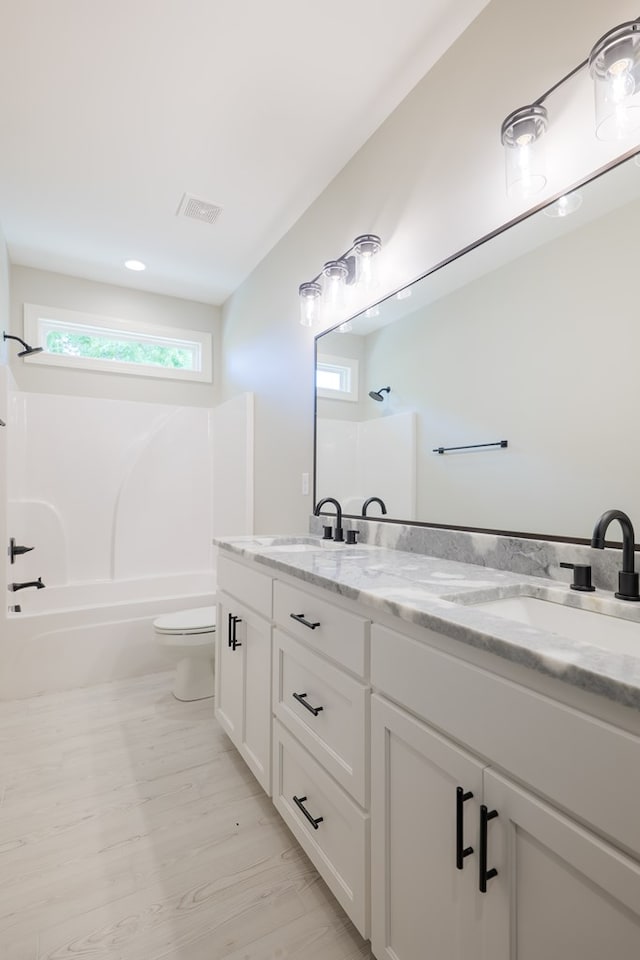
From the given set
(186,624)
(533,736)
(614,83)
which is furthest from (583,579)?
(186,624)

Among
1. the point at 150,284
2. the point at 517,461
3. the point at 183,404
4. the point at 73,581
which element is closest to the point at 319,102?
the point at 517,461

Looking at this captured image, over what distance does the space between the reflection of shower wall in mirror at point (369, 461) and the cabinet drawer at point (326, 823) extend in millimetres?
905

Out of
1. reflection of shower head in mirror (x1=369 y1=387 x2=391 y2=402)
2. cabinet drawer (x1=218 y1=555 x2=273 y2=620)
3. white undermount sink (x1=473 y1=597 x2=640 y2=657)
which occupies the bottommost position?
cabinet drawer (x1=218 y1=555 x2=273 y2=620)

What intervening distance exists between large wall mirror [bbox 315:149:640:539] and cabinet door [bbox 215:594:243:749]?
815 millimetres

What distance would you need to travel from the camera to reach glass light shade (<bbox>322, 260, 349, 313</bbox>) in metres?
2.09

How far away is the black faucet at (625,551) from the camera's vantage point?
38.1 inches

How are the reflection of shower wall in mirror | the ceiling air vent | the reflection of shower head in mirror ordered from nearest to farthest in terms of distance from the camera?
the reflection of shower wall in mirror < the reflection of shower head in mirror < the ceiling air vent

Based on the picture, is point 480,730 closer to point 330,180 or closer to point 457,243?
point 457,243

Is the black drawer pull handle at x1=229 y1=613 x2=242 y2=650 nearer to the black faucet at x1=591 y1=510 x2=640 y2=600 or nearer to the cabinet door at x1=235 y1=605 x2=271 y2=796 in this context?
the cabinet door at x1=235 y1=605 x2=271 y2=796

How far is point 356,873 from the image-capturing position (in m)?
1.09

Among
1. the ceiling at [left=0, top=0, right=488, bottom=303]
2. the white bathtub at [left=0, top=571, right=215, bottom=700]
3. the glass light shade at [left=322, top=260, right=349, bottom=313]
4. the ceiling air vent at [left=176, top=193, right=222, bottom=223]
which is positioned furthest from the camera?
the white bathtub at [left=0, top=571, right=215, bottom=700]

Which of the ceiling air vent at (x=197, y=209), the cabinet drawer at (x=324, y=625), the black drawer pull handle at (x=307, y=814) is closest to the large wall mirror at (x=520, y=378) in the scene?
the cabinet drawer at (x=324, y=625)

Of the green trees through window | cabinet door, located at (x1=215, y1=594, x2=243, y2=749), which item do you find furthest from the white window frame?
cabinet door, located at (x1=215, y1=594, x2=243, y2=749)

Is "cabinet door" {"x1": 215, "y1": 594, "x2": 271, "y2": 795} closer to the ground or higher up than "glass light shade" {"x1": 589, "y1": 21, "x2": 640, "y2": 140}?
closer to the ground
